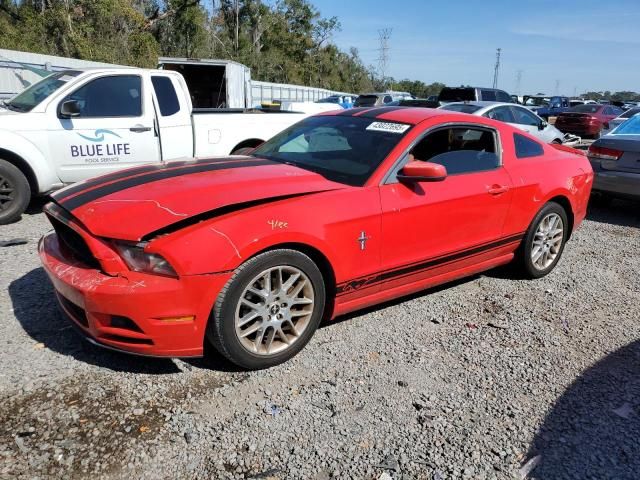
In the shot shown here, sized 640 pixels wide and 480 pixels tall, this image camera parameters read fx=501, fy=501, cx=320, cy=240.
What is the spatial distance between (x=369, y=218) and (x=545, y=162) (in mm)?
2328

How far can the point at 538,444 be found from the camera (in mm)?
2584

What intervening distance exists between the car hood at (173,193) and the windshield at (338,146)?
186 millimetres

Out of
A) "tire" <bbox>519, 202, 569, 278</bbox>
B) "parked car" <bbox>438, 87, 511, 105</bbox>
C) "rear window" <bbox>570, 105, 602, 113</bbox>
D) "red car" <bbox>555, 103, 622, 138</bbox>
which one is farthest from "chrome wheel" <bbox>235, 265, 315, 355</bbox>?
"rear window" <bbox>570, 105, 602, 113</bbox>

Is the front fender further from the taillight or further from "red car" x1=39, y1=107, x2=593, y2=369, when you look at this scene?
the taillight

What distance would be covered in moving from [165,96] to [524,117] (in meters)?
8.14

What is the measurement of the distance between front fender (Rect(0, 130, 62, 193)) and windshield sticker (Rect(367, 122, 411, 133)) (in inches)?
164

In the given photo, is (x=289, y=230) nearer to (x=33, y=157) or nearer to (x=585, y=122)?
(x=33, y=157)

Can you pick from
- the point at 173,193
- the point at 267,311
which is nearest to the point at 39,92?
the point at 173,193

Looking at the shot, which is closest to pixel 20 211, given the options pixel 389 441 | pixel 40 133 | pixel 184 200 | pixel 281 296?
pixel 40 133

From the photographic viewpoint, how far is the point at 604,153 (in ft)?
24.5

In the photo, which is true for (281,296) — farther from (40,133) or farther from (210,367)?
(40,133)

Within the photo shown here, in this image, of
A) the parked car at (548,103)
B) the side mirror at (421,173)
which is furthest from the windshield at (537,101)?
the side mirror at (421,173)

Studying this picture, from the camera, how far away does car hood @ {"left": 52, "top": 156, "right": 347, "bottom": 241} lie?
2.80 meters

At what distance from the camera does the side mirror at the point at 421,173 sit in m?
3.42
